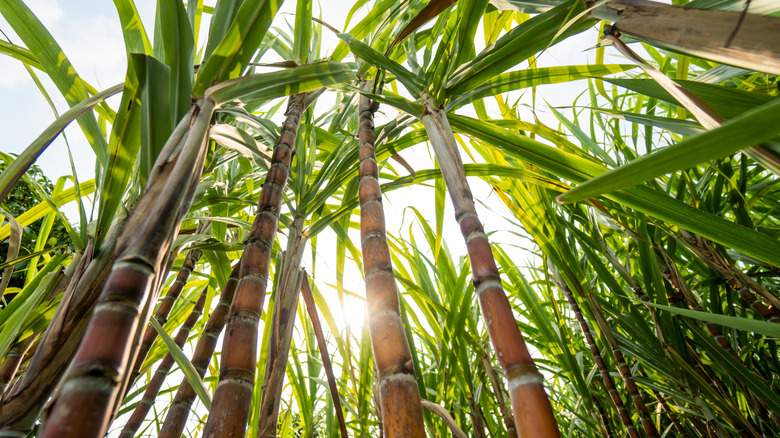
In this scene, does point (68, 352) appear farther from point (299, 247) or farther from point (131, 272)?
point (299, 247)

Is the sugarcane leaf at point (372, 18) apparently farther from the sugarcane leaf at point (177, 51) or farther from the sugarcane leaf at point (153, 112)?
the sugarcane leaf at point (153, 112)

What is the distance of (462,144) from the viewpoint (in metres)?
1.36

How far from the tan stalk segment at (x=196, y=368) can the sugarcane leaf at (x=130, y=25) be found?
56 cm

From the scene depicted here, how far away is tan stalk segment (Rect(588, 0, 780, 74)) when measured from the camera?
0.33m

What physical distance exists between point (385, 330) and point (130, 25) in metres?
0.87

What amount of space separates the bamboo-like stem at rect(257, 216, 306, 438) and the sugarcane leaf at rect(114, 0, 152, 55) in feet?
1.72

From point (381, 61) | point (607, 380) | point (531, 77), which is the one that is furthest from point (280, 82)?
point (607, 380)

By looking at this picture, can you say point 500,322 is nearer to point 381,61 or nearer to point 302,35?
point 381,61

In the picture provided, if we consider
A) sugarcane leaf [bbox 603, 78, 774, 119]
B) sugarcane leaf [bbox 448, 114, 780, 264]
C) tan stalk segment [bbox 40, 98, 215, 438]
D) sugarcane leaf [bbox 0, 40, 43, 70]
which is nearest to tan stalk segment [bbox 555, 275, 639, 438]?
sugarcane leaf [bbox 448, 114, 780, 264]

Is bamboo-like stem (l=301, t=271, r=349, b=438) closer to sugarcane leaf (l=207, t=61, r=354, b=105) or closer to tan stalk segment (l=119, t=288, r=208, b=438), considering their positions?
tan stalk segment (l=119, t=288, r=208, b=438)

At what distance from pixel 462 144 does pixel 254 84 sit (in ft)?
2.64

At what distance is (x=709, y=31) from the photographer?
38cm

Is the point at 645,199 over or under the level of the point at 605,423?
over

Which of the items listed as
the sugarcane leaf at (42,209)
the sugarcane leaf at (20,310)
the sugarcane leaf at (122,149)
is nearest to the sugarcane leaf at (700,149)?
the sugarcane leaf at (122,149)
